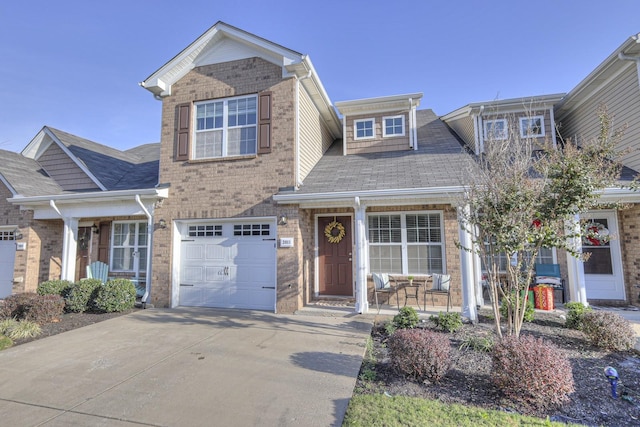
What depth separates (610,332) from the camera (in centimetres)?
499

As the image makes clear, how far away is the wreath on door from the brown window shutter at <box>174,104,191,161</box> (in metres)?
4.29

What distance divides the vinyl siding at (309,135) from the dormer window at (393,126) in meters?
2.07

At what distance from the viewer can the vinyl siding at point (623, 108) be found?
758 centimetres

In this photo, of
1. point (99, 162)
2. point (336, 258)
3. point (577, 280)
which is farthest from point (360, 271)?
point (99, 162)

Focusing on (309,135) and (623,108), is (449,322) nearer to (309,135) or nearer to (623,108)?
(309,135)

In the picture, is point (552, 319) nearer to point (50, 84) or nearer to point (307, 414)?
point (307, 414)

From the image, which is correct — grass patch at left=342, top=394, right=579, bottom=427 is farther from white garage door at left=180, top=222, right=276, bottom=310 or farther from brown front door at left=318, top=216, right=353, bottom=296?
brown front door at left=318, top=216, right=353, bottom=296

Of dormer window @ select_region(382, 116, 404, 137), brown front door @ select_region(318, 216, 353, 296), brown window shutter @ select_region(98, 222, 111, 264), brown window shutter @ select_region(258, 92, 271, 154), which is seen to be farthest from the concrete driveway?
dormer window @ select_region(382, 116, 404, 137)

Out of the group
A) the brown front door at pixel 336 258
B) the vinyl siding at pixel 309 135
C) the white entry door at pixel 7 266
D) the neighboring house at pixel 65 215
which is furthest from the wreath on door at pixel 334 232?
the white entry door at pixel 7 266

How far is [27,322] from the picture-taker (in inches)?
247

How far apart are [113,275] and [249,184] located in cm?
548

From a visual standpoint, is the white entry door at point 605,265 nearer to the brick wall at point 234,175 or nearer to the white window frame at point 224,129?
the brick wall at point 234,175

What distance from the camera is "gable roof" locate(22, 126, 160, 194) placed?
10047 millimetres

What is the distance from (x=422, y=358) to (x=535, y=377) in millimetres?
1173
